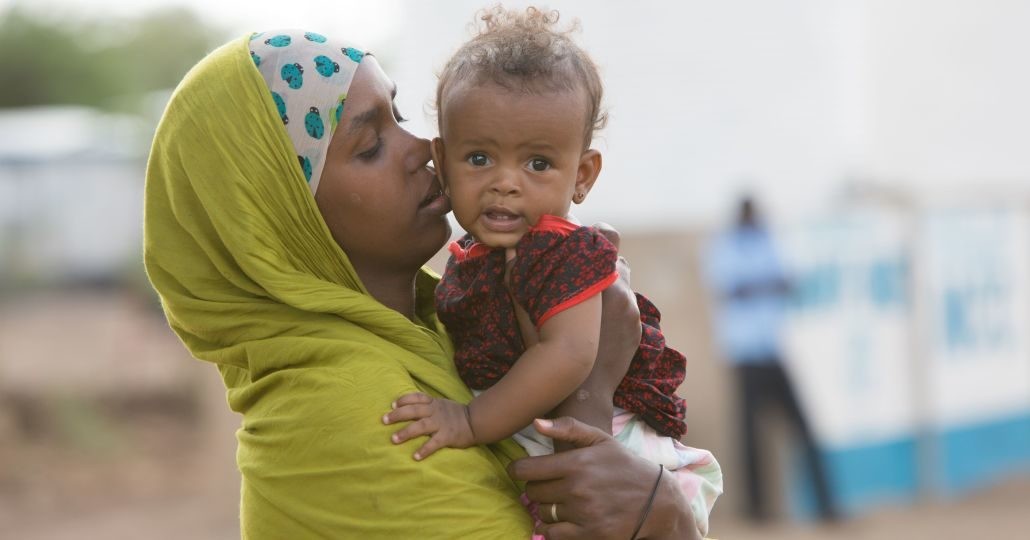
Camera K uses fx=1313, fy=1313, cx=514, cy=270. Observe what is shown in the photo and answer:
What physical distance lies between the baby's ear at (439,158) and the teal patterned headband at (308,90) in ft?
0.57

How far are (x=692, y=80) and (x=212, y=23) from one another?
42604 millimetres

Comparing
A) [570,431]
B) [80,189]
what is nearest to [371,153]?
[570,431]

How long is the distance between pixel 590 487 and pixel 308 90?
83 cm

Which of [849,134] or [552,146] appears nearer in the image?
[552,146]

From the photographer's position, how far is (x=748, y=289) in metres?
8.31

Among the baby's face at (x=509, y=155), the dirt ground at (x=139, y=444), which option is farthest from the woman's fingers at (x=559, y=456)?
the dirt ground at (x=139, y=444)

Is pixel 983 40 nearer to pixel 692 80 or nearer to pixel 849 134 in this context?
pixel 849 134

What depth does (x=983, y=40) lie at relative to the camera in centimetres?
1343

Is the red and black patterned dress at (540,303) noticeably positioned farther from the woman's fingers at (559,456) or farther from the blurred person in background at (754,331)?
the blurred person in background at (754,331)

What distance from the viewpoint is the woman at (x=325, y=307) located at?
2086 millimetres

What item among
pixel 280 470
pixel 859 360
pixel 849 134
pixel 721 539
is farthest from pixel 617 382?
pixel 849 134

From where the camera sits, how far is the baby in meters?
2.10

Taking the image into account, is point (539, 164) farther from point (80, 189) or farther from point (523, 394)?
point (80, 189)

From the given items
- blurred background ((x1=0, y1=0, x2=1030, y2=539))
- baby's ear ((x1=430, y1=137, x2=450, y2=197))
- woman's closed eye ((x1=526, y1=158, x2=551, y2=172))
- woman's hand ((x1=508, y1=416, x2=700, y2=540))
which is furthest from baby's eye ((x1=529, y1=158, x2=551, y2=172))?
blurred background ((x1=0, y1=0, x2=1030, y2=539))
